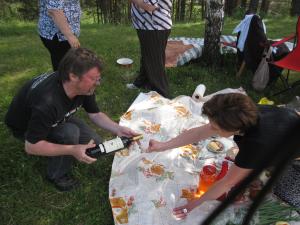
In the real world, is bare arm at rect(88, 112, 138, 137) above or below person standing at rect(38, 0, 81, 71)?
below

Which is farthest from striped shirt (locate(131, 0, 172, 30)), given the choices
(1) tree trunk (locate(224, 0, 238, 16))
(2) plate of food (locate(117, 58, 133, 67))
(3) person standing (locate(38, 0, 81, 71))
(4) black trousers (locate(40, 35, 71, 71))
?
(1) tree trunk (locate(224, 0, 238, 16))

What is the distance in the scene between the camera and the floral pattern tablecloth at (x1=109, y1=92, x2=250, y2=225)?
8.43 feet

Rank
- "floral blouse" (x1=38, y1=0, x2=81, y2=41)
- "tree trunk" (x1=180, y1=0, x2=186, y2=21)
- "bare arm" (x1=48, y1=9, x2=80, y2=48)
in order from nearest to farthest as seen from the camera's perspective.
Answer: "bare arm" (x1=48, y1=9, x2=80, y2=48) < "floral blouse" (x1=38, y1=0, x2=81, y2=41) < "tree trunk" (x1=180, y1=0, x2=186, y2=21)

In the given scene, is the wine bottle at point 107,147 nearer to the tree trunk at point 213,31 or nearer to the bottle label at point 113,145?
the bottle label at point 113,145

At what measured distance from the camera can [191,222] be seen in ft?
8.27

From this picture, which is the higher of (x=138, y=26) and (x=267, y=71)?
(x=138, y=26)

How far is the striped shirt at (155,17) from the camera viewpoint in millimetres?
3726

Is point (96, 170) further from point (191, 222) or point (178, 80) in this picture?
point (178, 80)

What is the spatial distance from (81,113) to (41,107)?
156 centimetres

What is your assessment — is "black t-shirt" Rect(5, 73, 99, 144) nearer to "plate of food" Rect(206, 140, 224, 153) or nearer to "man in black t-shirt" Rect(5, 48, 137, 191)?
"man in black t-shirt" Rect(5, 48, 137, 191)

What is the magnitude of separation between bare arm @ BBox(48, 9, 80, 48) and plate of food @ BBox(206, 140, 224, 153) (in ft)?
4.70

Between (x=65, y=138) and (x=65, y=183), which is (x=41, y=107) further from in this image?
(x=65, y=183)

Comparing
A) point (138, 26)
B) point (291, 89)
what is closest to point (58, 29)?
point (138, 26)

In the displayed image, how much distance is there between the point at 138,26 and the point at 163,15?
0.29 metres
